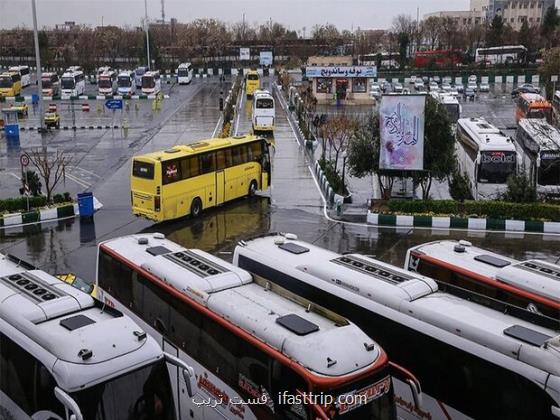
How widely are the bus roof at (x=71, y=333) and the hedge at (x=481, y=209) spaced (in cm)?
1243

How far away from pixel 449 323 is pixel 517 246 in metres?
9.93

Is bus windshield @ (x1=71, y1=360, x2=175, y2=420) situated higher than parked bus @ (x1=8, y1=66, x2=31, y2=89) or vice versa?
parked bus @ (x1=8, y1=66, x2=31, y2=89)

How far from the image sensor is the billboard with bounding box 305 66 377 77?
46.4 meters

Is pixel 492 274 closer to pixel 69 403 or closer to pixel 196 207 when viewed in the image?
pixel 69 403

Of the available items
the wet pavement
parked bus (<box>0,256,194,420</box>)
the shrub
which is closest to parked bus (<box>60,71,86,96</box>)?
the wet pavement

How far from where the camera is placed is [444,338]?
7.94m

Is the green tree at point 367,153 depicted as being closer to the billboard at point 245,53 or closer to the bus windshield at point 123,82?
the bus windshield at point 123,82

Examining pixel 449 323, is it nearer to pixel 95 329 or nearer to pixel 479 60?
pixel 95 329

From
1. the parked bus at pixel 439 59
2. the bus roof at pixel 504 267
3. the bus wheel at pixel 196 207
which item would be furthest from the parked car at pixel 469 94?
the bus roof at pixel 504 267

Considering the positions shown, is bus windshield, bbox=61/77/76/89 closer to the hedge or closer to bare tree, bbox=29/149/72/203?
bare tree, bbox=29/149/72/203

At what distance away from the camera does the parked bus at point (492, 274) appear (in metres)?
9.20

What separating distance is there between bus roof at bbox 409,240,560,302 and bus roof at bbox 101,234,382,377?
11.4 feet

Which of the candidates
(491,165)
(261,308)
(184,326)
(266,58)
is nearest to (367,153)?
(491,165)

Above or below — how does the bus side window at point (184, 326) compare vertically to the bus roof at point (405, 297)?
below
